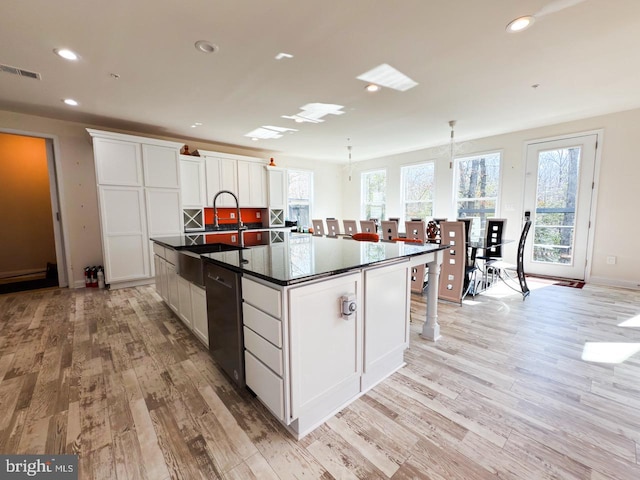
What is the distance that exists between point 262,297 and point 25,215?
6.84 metres

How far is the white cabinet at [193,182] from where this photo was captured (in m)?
5.15

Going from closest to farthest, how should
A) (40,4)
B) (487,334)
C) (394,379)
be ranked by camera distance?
(40,4) → (394,379) → (487,334)

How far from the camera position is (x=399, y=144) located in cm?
600

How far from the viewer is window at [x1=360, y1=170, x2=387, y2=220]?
7.55m

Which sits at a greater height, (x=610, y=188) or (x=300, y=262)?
(x=610, y=188)

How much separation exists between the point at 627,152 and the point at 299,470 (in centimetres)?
612

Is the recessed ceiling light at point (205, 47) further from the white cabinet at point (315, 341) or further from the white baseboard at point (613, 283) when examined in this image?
the white baseboard at point (613, 283)

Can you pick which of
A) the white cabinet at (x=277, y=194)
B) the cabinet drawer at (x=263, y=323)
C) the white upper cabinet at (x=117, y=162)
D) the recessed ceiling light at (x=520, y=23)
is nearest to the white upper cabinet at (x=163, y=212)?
the white upper cabinet at (x=117, y=162)

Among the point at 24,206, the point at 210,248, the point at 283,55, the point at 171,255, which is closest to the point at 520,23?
the point at 283,55

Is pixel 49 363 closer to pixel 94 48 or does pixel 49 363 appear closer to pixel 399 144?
pixel 94 48

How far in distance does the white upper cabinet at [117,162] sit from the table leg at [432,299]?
470 cm

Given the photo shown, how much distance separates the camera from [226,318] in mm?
1792

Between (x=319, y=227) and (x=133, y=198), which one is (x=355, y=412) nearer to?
(x=319, y=227)

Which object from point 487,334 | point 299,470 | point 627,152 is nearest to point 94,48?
point 299,470
